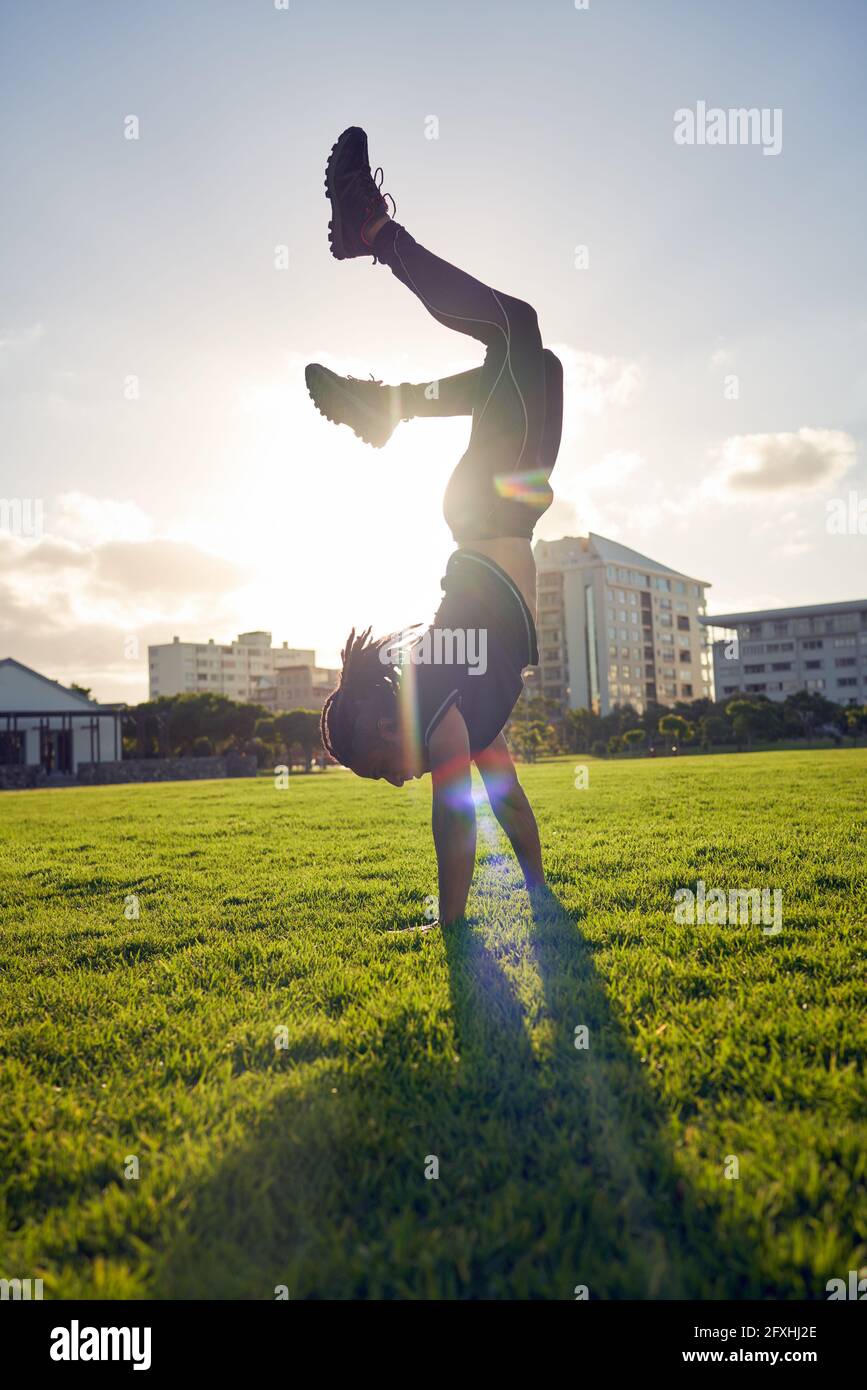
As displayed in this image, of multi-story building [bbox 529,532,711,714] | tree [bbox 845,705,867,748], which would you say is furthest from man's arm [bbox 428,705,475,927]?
multi-story building [bbox 529,532,711,714]

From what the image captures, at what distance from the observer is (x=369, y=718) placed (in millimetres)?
3877

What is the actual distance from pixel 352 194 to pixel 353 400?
956mm

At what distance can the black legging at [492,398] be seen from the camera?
3674 millimetres

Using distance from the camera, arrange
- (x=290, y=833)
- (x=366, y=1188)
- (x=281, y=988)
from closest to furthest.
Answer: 1. (x=366, y=1188)
2. (x=281, y=988)
3. (x=290, y=833)

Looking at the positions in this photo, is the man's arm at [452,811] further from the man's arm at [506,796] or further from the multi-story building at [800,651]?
the multi-story building at [800,651]

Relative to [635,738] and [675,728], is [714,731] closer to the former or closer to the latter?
[675,728]

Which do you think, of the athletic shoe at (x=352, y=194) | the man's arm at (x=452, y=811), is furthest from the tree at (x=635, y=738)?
the athletic shoe at (x=352, y=194)

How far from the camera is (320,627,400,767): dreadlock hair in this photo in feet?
12.7

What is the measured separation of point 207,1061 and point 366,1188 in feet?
2.92

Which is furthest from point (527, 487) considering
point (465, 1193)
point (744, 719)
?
point (744, 719)
